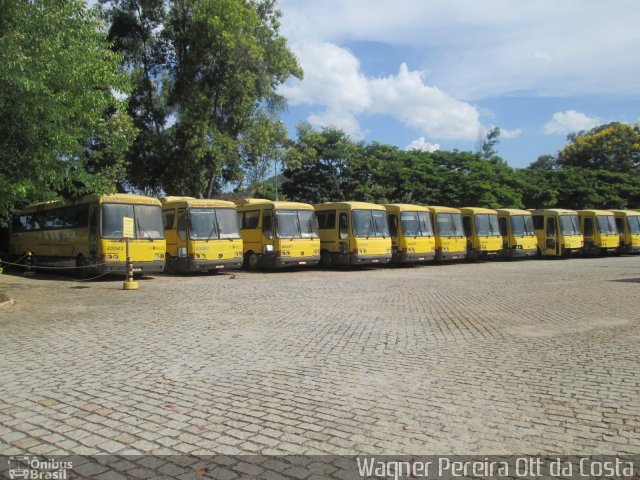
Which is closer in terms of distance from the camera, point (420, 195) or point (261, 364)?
point (261, 364)

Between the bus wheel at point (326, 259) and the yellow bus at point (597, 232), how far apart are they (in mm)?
16556

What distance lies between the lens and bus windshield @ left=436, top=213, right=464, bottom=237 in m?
25.6

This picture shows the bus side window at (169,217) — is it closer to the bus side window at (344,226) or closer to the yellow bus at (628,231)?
the bus side window at (344,226)

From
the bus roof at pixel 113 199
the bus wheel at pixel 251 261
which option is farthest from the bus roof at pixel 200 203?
the bus wheel at pixel 251 261

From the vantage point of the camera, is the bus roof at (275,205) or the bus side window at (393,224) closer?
the bus roof at (275,205)

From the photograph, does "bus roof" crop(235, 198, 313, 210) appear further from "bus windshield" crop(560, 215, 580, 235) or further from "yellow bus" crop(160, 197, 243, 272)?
"bus windshield" crop(560, 215, 580, 235)

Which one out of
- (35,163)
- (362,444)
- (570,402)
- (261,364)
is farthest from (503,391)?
(35,163)

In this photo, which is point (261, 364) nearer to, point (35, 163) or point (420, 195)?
point (35, 163)

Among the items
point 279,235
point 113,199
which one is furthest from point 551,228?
point 113,199

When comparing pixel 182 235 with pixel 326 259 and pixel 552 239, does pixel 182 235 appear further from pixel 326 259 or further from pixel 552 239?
pixel 552 239

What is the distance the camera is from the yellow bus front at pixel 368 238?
21750 millimetres

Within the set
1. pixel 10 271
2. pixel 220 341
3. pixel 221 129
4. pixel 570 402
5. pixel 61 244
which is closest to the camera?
pixel 570 402

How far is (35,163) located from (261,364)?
8566 millimetres

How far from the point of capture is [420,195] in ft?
126
